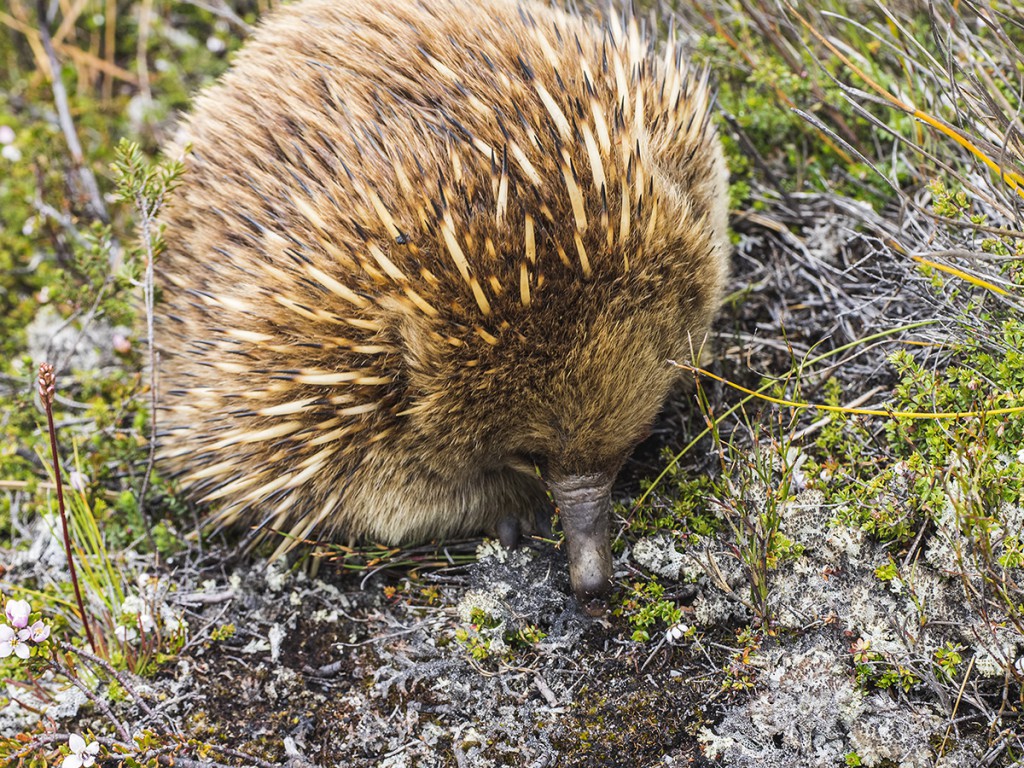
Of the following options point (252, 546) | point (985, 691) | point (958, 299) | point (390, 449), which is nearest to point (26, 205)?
point (252, 546)

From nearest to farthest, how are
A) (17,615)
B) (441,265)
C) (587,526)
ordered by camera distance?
(441,265)
(17,615)
(587,526)

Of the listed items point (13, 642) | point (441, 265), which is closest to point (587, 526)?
point (441, 265)

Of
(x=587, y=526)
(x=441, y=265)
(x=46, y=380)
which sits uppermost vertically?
(x=441, y=265)

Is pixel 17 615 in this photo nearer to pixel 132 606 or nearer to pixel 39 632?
pixel 39 632

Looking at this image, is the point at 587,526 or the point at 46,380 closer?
the point at 46,380

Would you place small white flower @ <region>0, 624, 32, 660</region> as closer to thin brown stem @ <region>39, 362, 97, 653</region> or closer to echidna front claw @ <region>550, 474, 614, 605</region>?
thin brown stem @ <region>39, 362, 97, 653</region>

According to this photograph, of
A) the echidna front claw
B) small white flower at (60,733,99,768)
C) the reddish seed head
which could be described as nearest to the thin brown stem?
the reddish seed head

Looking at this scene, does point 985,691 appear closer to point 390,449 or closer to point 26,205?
point 390,449

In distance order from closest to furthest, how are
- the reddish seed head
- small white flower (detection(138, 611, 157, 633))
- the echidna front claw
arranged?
the reddish seed head → the echidna front claw → small white flower (detection(138, 611, 157, 633))
